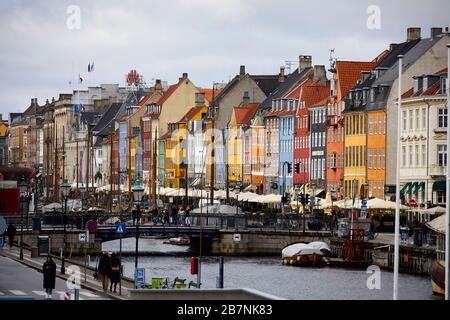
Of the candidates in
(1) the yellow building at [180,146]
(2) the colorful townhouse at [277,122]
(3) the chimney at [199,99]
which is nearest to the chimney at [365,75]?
(2) the colorful townhouse at [277,122]

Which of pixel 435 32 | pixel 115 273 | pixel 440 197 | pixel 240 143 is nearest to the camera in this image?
pixel 115 273

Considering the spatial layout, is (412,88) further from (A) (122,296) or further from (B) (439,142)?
(A) (122,296)

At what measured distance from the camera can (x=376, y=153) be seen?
94.2 m

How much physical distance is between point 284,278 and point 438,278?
1283 centimetres

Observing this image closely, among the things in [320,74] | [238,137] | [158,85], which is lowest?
[238,137]

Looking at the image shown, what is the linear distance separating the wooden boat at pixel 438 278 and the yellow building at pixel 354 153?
151 ft

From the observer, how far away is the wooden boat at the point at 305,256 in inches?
2667

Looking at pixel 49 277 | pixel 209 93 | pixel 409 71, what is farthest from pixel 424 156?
pixel 209 93

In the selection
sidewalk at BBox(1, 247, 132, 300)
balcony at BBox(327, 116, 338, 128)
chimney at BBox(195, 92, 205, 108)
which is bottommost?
sidewalk at BBox(1, 247, 132, 300)

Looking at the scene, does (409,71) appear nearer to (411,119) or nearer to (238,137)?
(411,119)

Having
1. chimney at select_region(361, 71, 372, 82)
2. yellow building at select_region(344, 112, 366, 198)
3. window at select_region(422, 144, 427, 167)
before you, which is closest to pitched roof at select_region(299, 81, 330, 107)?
yellow building at select_region(344, 112, 366, 198)

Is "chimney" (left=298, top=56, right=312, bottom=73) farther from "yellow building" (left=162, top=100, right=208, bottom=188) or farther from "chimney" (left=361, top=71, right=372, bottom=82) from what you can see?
"chimney" (left=361, top=71, right=372, bottom=82)

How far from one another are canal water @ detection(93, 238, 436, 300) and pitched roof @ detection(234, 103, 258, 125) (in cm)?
5003

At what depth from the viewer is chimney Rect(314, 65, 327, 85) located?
11438 cm
